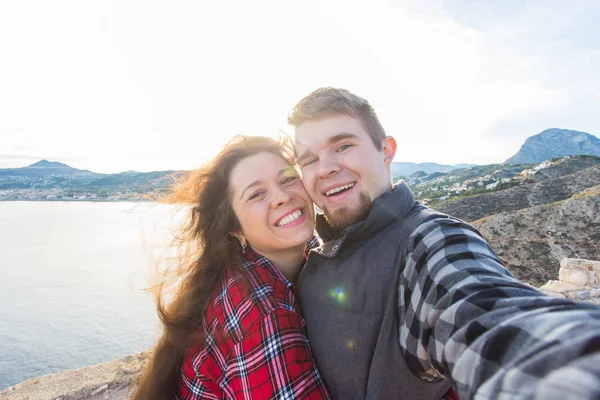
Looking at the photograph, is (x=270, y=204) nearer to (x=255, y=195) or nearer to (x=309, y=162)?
(x=255, y=195)

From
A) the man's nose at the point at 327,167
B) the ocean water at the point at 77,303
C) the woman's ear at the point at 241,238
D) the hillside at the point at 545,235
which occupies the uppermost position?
the man's nose at the point at 327,167

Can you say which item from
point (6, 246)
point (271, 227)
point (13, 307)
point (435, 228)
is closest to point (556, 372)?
point (435, 228)

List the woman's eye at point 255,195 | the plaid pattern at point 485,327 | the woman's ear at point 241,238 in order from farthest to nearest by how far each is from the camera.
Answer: the woman's ear at point 241,238 < the woman's eye at point 255,195 < the plaid pattern at point 485,327

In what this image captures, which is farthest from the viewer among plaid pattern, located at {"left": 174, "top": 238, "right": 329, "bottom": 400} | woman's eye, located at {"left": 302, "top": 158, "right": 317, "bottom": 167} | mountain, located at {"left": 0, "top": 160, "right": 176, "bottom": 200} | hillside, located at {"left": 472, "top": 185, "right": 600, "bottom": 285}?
mountain, located at {"left": 0, "top": 160, "right": 176, "bottom": 200}

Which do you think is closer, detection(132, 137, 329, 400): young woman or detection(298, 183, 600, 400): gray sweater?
detection(298, 183, 600, 400): gray sweater

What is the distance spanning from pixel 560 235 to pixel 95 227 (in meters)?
65.8

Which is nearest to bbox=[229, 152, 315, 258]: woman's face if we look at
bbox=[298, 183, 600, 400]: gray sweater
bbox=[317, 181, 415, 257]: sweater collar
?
bbox=[298, 183, 600, 400]: gray sweater

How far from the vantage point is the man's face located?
2117mm

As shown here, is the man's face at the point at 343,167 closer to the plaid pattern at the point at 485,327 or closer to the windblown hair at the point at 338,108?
the windblown hair at the point at 338,108

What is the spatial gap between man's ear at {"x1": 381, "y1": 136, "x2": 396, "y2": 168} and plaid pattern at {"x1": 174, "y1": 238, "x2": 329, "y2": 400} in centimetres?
114

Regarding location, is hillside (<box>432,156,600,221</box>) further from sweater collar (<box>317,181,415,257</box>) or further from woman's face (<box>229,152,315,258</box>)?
sweater collar (<box>317,181,415,257</box>)

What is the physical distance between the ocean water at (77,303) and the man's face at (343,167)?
1757mm

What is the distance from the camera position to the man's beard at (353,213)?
207cm

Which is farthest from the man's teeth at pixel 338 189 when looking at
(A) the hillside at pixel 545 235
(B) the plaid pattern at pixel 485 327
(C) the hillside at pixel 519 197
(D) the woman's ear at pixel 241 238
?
(C) the hillside at pixel 519 197
